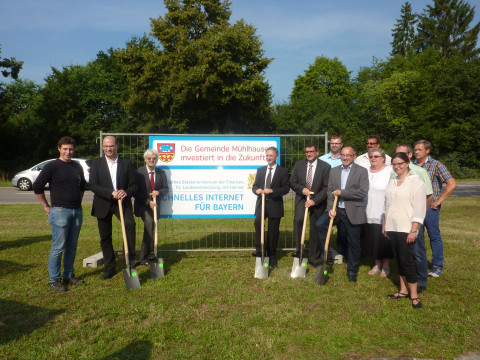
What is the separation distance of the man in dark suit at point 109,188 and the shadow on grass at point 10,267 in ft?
5.14

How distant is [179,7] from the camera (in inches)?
1052

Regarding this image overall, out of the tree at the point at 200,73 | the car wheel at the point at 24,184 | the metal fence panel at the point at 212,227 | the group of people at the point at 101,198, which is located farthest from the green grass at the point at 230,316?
the tree at the point at 200,73

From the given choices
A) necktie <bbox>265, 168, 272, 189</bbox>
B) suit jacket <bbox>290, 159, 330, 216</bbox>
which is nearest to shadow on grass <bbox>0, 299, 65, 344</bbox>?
necktie <bbox>265, 168, 272, 189</bbox>

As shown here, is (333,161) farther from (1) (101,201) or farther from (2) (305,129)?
(2) (305,129)

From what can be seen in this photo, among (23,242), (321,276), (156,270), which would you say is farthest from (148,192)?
(23,242)

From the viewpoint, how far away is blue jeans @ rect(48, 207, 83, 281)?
16.6ft

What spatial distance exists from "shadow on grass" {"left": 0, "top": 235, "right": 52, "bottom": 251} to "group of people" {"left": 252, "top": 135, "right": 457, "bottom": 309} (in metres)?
4.99

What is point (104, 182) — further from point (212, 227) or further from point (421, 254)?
point (421, 254)

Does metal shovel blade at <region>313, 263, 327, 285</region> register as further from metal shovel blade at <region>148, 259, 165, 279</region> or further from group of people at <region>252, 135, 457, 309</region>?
metal shovel blade at <region>148, 259, 165, 279</region>

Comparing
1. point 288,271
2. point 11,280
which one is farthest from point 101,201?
point 288,271

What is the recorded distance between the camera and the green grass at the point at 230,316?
11.5 ft

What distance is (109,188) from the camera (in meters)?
5.65

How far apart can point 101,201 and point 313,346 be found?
147 inches

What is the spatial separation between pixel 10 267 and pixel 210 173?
12.0 ft
